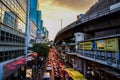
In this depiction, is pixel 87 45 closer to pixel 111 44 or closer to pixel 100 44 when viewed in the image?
pixel 100 44

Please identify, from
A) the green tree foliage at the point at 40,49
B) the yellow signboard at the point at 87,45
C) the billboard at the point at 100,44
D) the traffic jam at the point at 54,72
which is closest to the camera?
the billboard at the point at 100,44

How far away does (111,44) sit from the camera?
25281 millimetres

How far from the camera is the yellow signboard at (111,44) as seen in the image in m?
24.0

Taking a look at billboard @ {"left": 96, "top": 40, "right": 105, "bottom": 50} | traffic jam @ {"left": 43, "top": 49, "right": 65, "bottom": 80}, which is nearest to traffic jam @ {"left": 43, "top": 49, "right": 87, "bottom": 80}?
traffic jam @ {"left": 43, "top": 49, "right": 65, "bottom": 80}

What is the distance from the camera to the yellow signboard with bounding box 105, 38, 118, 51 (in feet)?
78.7

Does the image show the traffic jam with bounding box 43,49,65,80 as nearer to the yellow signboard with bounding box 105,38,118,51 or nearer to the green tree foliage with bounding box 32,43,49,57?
the green tree foliage with bounding box 32,43,49,57

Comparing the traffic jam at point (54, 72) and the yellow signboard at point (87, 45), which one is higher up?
the yellow signboard at point (87, 45)

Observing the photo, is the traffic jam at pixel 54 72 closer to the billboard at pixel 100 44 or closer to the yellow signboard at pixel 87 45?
the yellow signboard at pixel 87 45

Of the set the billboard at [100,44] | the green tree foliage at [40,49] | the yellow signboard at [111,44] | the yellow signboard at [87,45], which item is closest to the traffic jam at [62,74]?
the yellow signboard at [87,45]

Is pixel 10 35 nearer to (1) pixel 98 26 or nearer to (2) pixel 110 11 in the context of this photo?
(1) pixel 98 26

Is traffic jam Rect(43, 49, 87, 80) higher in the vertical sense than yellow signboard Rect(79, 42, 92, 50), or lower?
lower

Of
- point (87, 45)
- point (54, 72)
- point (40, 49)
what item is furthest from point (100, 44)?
point (40, 49)

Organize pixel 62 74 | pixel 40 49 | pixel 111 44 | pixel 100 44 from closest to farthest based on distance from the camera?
pixel 111 44 → pixel 100 44 → pixel 62 74 → pixel 40 49

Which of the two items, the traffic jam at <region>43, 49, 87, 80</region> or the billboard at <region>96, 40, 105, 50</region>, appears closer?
the billboard at <region>96, 40, 105, 50</region>
